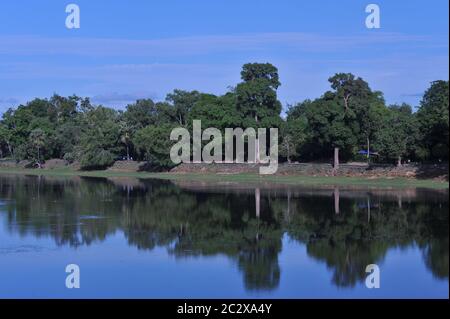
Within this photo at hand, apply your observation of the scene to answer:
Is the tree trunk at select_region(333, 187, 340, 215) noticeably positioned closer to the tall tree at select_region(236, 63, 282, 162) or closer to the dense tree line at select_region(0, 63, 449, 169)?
the dense tree line at select_region(0, 63, 449, 169)

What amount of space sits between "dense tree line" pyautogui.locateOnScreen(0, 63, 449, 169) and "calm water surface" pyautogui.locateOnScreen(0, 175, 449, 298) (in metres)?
10.9

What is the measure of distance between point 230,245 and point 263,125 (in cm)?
4629

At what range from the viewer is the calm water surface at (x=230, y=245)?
21859 mm

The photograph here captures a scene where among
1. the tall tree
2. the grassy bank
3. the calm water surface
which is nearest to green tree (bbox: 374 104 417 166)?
the grassy bank

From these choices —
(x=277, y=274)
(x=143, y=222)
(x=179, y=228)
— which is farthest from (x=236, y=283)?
(x=143, y=222)

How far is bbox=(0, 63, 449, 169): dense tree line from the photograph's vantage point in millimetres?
60000

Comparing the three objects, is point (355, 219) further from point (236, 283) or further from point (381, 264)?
point (236, 283)

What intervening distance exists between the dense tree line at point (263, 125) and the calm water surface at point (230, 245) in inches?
431

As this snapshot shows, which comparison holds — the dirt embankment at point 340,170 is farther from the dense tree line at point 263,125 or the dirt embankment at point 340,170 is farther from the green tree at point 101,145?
the green tree at point 101,145

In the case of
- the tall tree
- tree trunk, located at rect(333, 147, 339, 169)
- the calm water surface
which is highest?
the tall tree

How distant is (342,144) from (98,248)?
40.3 m

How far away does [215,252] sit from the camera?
90.5ft

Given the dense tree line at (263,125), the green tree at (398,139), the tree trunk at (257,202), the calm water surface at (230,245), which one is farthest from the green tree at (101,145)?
the calm water surface at (230,245)
